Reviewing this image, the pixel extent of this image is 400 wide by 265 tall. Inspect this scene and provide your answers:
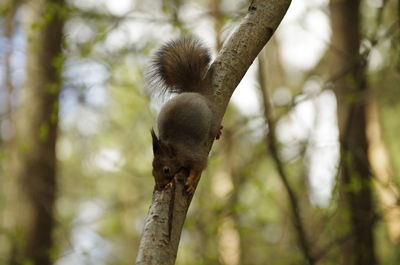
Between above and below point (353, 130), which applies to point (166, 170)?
below

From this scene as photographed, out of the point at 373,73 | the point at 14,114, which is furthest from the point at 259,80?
the point at 373,73

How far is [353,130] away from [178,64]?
3416mm

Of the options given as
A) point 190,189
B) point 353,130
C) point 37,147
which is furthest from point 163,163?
point 37,147

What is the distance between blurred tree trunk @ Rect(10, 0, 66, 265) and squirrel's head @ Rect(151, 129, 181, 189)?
4.45m

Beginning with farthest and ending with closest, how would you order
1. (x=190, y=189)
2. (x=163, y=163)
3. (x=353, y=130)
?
1. (x=353, y=130)
2. (x=163, y=163)
3. (x=190, y=189)

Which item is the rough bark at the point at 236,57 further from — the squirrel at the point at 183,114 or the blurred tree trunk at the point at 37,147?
the blurred tree trunk at the point at 37,147

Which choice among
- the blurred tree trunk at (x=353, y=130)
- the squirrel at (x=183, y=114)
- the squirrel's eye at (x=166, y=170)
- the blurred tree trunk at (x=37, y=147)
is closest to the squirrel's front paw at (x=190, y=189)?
the squirrel at (x=183, y=114)

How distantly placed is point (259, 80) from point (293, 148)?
1206mm

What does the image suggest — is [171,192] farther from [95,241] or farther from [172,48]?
[95,241]

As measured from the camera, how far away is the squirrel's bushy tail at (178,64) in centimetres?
295

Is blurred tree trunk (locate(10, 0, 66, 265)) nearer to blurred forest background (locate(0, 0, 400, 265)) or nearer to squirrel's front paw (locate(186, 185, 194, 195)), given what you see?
blurred forest background (locate(0, 0, 400, 265))

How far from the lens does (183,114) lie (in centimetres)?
262

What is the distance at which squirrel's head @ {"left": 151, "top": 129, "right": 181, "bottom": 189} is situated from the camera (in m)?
2.11

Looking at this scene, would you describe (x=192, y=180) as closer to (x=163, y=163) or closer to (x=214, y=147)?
(x=163, y=163)
